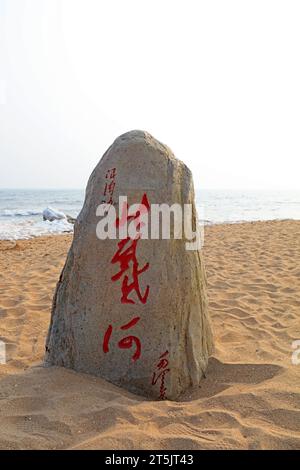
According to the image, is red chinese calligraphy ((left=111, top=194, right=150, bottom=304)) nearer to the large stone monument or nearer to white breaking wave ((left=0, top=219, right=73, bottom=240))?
the large stone monument

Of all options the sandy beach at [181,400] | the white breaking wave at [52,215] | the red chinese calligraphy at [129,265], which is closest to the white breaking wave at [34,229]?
the white breaking wave at [52,215]

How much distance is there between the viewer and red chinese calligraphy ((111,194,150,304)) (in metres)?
2.53

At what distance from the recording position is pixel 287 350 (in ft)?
10.2

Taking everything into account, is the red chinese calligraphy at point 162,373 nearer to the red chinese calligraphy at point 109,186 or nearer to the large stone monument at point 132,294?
the large stone monument at point 132,294

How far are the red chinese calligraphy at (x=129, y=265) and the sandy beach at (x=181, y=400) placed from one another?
576 mm

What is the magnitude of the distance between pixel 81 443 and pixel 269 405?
41.0 inches

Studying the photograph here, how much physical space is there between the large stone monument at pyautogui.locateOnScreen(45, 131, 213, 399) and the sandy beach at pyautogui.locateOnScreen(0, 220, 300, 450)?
142 mm

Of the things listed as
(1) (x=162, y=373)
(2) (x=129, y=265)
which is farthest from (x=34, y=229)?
(1) (x=162, y=373)

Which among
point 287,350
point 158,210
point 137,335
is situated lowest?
point 287,350

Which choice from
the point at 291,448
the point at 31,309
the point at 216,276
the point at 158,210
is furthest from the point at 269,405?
the point at 216,276

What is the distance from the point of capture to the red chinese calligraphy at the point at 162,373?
97.6 inches

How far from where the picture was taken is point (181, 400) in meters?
2.46

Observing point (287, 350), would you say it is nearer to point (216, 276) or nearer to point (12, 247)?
point (216, 276)

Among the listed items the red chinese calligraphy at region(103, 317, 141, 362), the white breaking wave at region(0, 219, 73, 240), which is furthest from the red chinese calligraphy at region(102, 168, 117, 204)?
the white breaking wave at region(0, 219, 73, 240)
